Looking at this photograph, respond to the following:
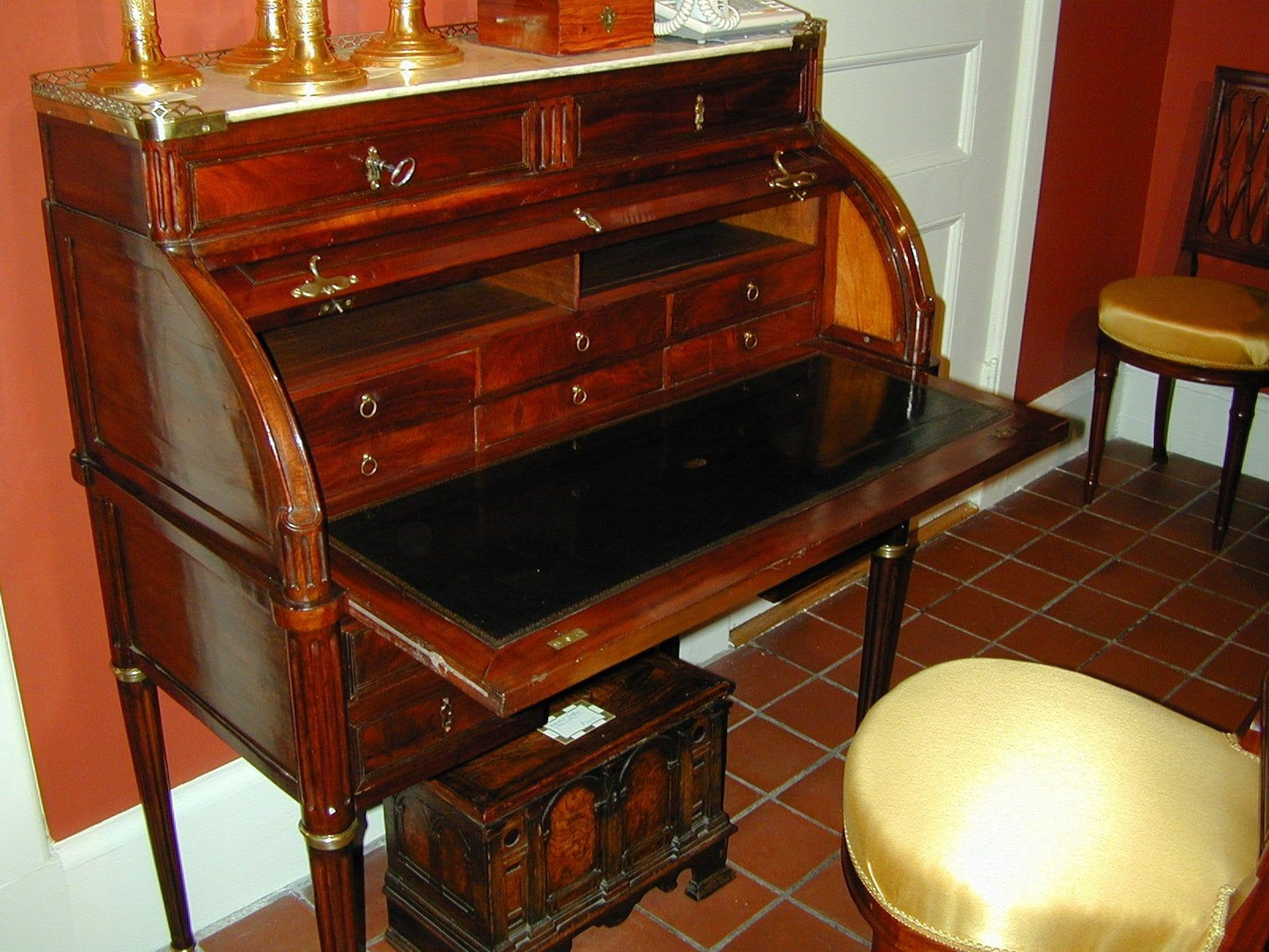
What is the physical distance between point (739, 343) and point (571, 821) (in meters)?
0.85

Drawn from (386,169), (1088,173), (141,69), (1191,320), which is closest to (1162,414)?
(1191,320)

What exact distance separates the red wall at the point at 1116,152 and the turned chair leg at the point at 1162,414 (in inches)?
9.6

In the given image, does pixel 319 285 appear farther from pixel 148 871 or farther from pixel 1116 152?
pixel 1116 152

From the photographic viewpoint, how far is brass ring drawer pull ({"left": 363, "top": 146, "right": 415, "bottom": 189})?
1.69m

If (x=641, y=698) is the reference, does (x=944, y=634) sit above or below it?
below

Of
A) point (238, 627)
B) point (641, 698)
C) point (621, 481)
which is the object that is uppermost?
point (621, 481)

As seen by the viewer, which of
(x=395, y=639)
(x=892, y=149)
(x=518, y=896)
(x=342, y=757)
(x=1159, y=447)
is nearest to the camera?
(x=395, y=639)

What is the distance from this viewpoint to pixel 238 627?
5.85 feet

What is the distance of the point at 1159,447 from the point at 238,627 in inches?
135

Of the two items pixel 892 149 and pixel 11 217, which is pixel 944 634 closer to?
pixel 892 149

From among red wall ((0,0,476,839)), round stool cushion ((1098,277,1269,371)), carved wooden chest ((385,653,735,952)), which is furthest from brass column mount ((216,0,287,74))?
round stool cushion ((1098,277,1269,371))

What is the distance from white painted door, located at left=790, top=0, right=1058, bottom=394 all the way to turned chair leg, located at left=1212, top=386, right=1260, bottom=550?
61 cm

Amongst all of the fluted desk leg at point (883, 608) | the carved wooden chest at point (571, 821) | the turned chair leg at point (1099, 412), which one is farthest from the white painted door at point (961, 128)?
the carved wooden chest at point (571, 821)

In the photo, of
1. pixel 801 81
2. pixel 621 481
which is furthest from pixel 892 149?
pixel 621 481
